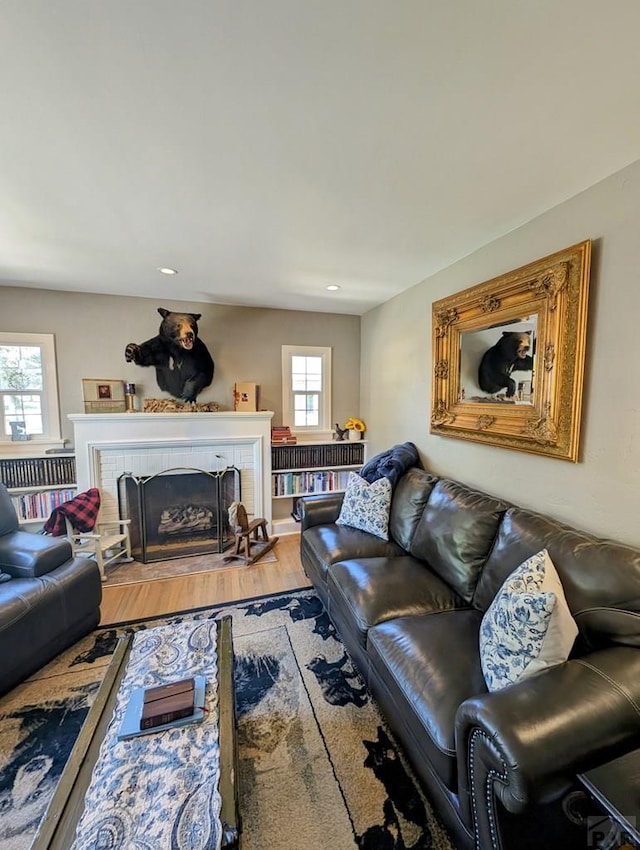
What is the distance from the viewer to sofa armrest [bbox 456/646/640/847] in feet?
2.89

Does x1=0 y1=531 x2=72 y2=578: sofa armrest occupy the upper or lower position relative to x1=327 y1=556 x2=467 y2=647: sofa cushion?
upper

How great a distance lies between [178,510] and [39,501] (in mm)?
1169

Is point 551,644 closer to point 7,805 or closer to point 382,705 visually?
point 382,705

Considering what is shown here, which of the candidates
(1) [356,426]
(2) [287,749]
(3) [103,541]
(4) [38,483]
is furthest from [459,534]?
(4) [38,483]

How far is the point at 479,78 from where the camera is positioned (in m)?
1.06

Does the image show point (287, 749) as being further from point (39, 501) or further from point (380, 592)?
point (39, 501)

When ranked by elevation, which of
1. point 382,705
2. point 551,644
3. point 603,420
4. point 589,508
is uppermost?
point 603,420

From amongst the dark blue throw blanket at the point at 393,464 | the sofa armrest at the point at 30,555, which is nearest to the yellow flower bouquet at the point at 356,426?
the dark blue throw blanket at the point at 393,464

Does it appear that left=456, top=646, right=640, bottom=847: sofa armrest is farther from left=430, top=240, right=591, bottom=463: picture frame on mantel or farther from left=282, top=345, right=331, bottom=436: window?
left=282, top=345, right=331, bottom=436: window

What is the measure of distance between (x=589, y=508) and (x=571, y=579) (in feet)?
1.55

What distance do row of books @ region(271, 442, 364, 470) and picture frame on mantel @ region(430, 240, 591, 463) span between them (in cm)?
140

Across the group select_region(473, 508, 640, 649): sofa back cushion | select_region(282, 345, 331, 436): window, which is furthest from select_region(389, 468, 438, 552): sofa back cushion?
select_region(282, 345, 331, 436): window

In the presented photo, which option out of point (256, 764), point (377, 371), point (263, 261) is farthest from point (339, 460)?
point (256, 764)

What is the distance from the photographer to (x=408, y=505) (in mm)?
2488
